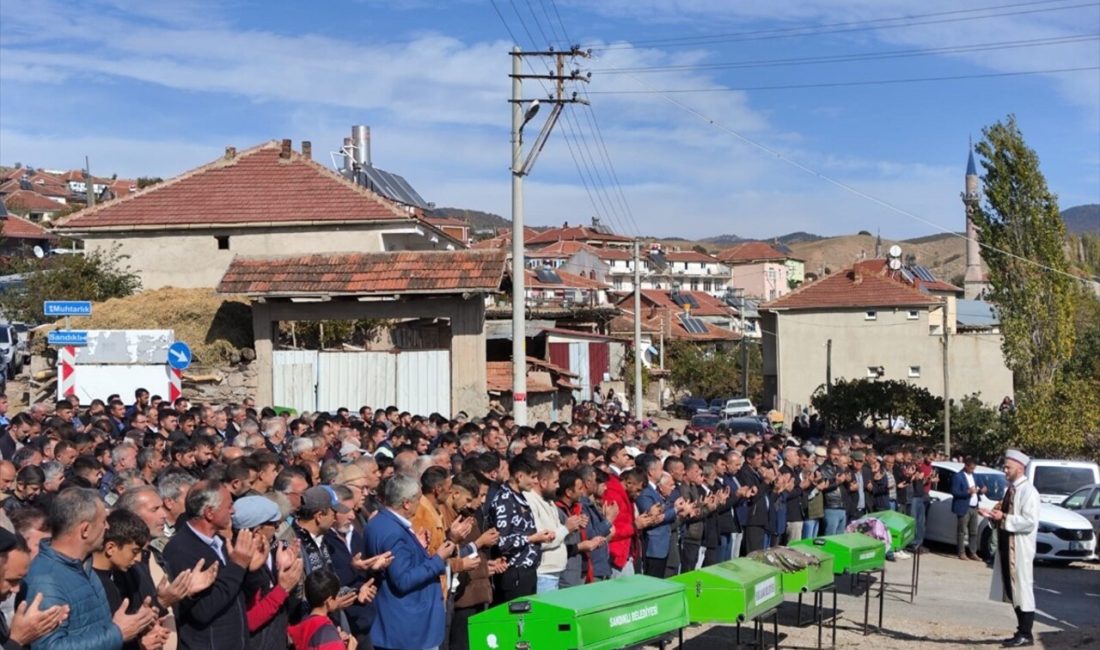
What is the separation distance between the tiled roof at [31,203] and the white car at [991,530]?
342ft

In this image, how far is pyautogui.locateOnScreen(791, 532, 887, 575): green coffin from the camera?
13.0 metres

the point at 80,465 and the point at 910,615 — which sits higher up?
the point at 80,465

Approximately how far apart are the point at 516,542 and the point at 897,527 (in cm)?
752

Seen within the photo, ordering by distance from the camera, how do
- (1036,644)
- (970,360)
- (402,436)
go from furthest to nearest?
(970,360) → (402,436) → (1036,644)

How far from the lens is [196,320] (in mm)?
27531

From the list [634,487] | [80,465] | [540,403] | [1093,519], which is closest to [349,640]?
[80,465]

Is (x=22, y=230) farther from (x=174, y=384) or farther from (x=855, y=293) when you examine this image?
(x=174, y=384)

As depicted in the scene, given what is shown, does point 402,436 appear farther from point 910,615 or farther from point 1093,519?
point 1093,519

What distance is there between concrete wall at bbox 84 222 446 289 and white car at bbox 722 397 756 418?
24.8 meters

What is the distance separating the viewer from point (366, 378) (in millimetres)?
25984

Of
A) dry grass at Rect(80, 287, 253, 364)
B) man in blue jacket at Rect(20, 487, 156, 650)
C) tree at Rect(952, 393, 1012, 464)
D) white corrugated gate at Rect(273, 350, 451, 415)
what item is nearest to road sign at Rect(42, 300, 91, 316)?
dry grass at Rect(80, 287, 253, 364)

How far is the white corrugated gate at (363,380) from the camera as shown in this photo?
25.8 m

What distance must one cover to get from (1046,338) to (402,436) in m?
32.8

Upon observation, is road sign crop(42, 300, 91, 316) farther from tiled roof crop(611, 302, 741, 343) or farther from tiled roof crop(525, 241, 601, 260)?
tiled roof crop(525, 241, 601, 260)
